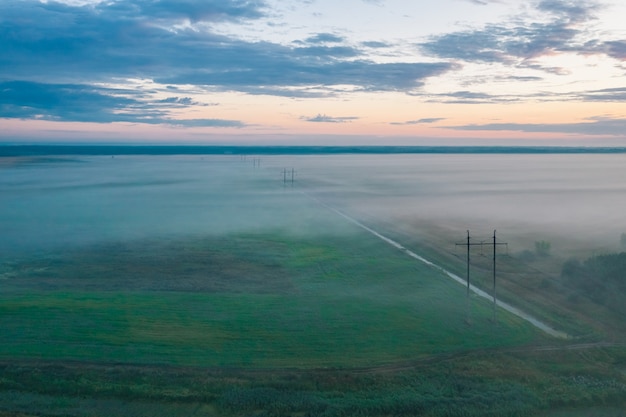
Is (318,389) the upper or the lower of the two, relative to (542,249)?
lower

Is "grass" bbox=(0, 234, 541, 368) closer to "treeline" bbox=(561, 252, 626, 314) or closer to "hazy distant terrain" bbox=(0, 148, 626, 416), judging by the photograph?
"hazy distant terrain" bbox=(0, 148, 626, 416)

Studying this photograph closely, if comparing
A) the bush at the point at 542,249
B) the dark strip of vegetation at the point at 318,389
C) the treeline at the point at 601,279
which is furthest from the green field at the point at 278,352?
the bush at the point at 542,249

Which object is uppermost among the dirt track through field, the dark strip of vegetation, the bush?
the bush

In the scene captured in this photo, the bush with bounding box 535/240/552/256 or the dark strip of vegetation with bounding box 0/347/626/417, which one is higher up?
the bush with bounding box 535/240/552/256

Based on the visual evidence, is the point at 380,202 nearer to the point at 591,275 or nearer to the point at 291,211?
the point at 291,211

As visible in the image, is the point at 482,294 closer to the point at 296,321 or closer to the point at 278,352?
the point at 296,321

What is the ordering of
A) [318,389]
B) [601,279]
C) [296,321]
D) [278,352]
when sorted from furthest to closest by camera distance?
[601,279]
[296,321]
[278,352]
[318,389]

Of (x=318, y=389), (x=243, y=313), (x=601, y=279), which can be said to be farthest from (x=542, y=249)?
(x=318, y=389)

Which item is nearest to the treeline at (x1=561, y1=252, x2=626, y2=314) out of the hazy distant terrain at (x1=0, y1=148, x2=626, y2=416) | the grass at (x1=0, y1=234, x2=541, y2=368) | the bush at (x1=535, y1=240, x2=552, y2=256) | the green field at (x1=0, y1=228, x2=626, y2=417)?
the hazy distant terrain at (x1=0, y1=148, x2=626, y2=416)

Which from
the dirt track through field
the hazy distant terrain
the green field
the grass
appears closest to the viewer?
the green field
